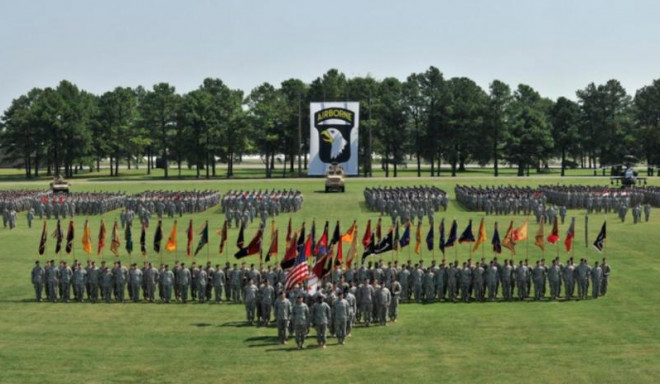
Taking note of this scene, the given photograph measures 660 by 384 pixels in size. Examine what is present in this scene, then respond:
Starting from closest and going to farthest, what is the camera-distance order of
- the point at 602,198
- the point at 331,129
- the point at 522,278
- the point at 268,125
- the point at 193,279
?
the point at 522,278
the point at 193,279
the point at 602,198
the point at 331,129
the point at 268,125

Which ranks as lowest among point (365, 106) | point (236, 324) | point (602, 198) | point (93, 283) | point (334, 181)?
point (236, 324)

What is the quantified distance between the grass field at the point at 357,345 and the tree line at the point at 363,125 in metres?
75.6

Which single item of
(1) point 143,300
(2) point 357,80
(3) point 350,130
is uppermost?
(2) point 357,80

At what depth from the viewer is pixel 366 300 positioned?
2070 cm

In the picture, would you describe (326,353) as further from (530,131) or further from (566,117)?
(566,117)

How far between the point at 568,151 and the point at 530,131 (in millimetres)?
21813

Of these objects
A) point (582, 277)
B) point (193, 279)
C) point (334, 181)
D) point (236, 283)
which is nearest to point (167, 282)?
point (193, 279)

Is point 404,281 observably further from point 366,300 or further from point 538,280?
point 538,280

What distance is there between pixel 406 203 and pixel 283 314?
28448 millimetres

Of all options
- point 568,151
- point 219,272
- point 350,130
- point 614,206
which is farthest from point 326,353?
point 568,151

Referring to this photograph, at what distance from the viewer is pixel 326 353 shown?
1780 centimetres

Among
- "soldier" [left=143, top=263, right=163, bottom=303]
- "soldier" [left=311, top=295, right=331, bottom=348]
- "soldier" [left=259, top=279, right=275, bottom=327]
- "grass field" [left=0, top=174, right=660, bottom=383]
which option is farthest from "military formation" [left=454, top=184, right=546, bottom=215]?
"soldier" [left=311, top=295, right=331, bottom=348]

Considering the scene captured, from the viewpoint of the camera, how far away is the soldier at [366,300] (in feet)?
67.8

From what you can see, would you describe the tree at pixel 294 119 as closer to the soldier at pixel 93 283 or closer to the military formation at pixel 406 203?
the military formation at pixel 406 203
